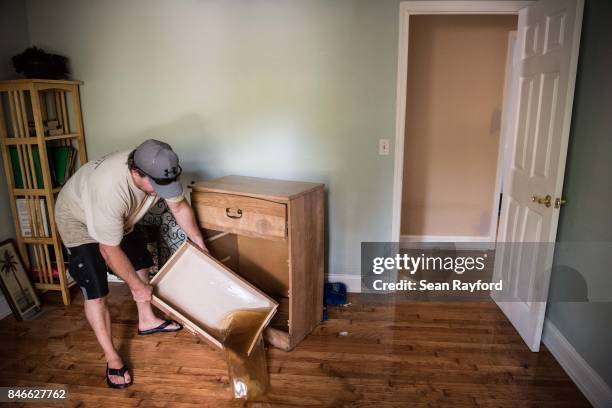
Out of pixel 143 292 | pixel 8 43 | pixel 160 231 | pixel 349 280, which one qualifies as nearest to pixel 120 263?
pixel 143 292

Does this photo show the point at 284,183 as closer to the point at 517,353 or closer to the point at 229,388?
the point at 229,388

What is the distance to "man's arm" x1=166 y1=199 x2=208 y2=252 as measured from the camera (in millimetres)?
2317

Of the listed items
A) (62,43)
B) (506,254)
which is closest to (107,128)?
(62,43)

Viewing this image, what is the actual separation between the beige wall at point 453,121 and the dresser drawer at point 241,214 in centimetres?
202

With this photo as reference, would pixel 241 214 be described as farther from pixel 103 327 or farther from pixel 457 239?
pixel 457 239

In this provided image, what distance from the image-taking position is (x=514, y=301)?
103 inches

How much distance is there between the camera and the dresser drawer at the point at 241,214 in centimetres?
226

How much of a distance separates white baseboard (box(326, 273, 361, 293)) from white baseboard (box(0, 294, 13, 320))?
2.07 m

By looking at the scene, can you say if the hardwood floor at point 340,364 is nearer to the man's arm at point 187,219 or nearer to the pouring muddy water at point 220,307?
the pouring muddy water at point 220,307

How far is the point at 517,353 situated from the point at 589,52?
1.55 metres

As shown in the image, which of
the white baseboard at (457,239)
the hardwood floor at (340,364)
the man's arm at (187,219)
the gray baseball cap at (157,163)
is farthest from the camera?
the white baseboard at (457,239)

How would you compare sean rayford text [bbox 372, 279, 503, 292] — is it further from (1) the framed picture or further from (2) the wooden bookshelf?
(1) the framed picture

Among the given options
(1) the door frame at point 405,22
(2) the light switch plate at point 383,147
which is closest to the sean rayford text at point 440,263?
(1) the door frame at point 405,22

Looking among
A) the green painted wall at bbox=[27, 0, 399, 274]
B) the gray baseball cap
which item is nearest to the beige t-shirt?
the gray baseball cap
